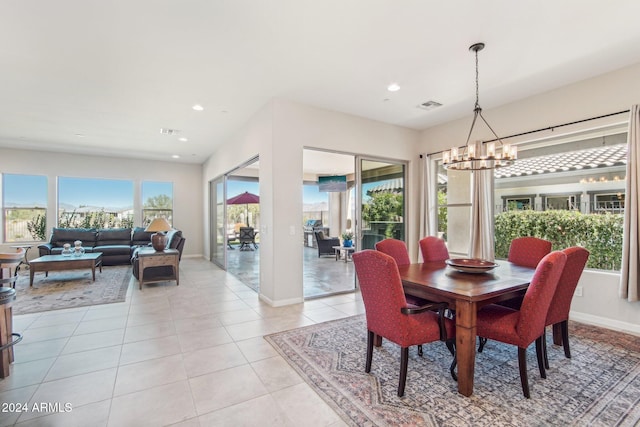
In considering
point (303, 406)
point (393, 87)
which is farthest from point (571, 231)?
point (303, 406)

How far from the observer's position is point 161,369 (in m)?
2.56

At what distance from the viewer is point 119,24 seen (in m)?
2.64

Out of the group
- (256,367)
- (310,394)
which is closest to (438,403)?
(310,394)

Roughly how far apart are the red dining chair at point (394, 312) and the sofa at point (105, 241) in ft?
18.8

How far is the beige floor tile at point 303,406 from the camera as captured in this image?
195cm

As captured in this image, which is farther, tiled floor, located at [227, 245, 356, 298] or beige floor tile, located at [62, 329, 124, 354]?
tiled floor, located at [227, 245, 356, 298]

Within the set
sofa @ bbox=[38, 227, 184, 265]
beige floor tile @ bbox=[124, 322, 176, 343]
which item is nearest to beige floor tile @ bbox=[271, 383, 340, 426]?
beige floor tile @ bbox=[124, 322, 176, 343]

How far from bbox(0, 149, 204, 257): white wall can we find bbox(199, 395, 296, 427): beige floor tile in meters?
7.95

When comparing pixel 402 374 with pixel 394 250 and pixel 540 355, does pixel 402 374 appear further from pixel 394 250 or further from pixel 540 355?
pixel 394 250

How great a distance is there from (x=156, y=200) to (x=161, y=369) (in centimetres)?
753

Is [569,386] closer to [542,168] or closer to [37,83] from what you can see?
[542,168]

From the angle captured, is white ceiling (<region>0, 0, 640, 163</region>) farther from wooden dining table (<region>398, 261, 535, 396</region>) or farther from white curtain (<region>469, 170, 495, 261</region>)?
wooden dining table (<region>398, 261, 535, 396</region>)

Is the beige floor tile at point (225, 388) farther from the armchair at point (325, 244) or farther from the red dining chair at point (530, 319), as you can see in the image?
the armchair at point (325, 244)

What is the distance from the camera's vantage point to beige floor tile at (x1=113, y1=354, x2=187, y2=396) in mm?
2309
